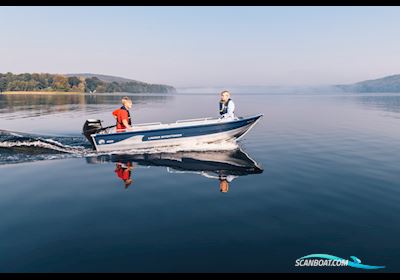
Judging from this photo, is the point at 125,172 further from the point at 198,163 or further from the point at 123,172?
the point at 198,163

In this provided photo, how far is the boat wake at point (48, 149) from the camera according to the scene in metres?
12.6

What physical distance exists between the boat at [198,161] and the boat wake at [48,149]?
49cm

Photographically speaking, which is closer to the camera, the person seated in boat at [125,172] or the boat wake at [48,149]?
the person seated in boat at [125,172]

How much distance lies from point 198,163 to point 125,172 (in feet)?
10.9

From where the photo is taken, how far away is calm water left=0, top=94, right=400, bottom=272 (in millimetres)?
5082

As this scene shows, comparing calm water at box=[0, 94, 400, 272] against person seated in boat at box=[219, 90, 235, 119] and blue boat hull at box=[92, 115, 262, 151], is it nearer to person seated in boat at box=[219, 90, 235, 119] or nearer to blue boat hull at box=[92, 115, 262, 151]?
blue boat hull at box=[92, 115, 262, 151]

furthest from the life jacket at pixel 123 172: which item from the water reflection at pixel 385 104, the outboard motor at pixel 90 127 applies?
the water reflection at pixel 385 104

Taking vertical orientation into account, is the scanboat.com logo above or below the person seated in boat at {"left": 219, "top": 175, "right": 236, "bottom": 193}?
below

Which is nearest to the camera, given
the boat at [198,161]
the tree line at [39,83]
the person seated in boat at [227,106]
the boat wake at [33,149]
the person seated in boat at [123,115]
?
the boat at [198,161]

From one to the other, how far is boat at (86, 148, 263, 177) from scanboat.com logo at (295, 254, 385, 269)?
5269 mm

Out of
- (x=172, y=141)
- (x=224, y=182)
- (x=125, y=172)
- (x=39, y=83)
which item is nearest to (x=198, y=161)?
(x=172, y=141)

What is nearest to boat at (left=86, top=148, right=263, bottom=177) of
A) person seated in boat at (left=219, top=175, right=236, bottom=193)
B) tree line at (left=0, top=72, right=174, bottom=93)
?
person seated in boat at (left=219, top=175, right=236, bottom=193)

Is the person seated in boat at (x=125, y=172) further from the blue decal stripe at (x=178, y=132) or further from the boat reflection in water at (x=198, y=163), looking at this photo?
the blue decal stripe at (x=178, y=132)
